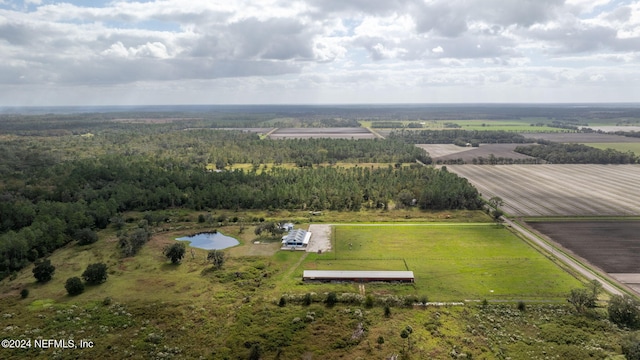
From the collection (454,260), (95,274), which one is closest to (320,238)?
(454,260)

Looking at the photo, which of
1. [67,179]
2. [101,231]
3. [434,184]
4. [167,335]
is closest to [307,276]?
[167,335]

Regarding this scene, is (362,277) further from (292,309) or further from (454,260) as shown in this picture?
(454,260)

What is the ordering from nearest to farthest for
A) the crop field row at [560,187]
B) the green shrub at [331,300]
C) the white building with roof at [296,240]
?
the green shrub at [331,300], the white building with roof at [296,240], the crop field row at [560,187]

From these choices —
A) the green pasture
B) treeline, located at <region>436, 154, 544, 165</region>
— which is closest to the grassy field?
the green pasture

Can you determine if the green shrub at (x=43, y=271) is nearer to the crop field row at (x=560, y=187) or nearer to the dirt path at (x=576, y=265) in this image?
the dirt path at (x=576, y=265)

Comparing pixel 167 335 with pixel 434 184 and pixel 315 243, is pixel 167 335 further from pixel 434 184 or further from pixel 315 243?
pixel 434 184

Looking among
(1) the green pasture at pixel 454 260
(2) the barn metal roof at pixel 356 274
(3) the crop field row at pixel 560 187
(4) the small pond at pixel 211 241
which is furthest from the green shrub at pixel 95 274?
(3) the crop field row at pixel 560 187
